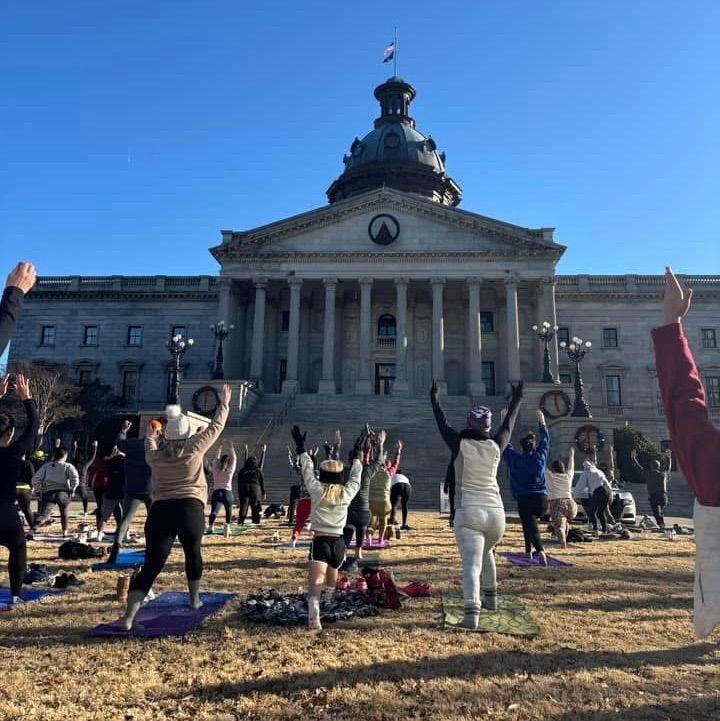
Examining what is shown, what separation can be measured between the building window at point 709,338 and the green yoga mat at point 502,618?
50.0m

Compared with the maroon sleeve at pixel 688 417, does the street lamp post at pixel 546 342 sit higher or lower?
higher

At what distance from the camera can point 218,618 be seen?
6617 mm

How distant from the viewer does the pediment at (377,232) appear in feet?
148

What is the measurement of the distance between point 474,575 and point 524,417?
31298 millimetres

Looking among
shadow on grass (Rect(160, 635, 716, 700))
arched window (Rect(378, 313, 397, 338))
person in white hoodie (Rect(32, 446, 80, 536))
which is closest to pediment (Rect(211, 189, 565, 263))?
arched window (Rect(378, 313, 397, 338))

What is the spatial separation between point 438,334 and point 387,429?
12313 millimetres

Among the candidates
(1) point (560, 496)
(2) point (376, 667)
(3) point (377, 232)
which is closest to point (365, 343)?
(3) point (377, 232)

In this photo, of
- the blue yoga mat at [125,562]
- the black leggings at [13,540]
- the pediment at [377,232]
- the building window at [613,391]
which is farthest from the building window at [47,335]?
the black leggings at [13,540]

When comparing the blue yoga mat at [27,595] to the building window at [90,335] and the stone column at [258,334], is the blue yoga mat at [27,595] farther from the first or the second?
the building window at [90,335]

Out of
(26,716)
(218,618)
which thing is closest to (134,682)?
(26,716)

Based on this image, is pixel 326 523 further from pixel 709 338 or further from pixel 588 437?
pixel 709 338

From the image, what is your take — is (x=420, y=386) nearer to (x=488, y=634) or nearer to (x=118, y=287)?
(x=118, y=287)

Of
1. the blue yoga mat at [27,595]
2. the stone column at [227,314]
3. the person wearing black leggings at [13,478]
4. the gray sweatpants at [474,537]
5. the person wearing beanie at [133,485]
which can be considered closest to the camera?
the gray sweatpants at [474,537]

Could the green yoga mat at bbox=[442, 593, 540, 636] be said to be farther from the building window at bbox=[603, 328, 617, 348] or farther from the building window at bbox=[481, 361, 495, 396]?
the building window at bbox=[603, 328, 617, 348]
